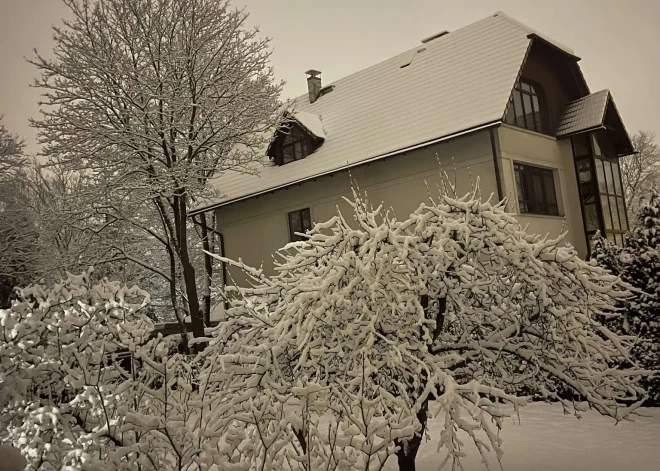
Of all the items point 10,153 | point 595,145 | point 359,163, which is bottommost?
point 595,145

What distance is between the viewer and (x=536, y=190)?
14984 millimetres

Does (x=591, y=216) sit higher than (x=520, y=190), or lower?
lower

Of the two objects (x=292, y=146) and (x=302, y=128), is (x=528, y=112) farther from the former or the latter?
(x=292, y=146)

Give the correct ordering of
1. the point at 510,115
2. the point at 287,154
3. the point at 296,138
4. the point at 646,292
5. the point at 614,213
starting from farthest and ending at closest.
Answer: the point at 287,154
the point at 296,138
the point at 614,213
the point at 510,115
the point at 646,292

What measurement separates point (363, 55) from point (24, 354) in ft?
65.7

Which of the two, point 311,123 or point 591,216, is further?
point 311,123

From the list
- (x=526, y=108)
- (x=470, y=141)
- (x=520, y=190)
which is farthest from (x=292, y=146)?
(x=520, y=190)

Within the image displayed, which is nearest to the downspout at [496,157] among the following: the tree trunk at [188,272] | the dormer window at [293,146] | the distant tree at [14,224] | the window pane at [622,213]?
the window pane at [622,213]

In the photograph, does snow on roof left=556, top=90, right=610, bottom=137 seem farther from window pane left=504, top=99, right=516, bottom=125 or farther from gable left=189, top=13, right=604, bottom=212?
window pane left=504, top=99, right=516, bottom=125

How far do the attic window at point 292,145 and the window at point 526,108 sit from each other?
6.00 m

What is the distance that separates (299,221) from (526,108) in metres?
7.43

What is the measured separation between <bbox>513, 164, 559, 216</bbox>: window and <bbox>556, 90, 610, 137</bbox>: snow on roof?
4.54 feet

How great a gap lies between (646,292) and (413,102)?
898 centimetres

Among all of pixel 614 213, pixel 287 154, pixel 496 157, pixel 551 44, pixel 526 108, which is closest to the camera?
pixel 496 157
